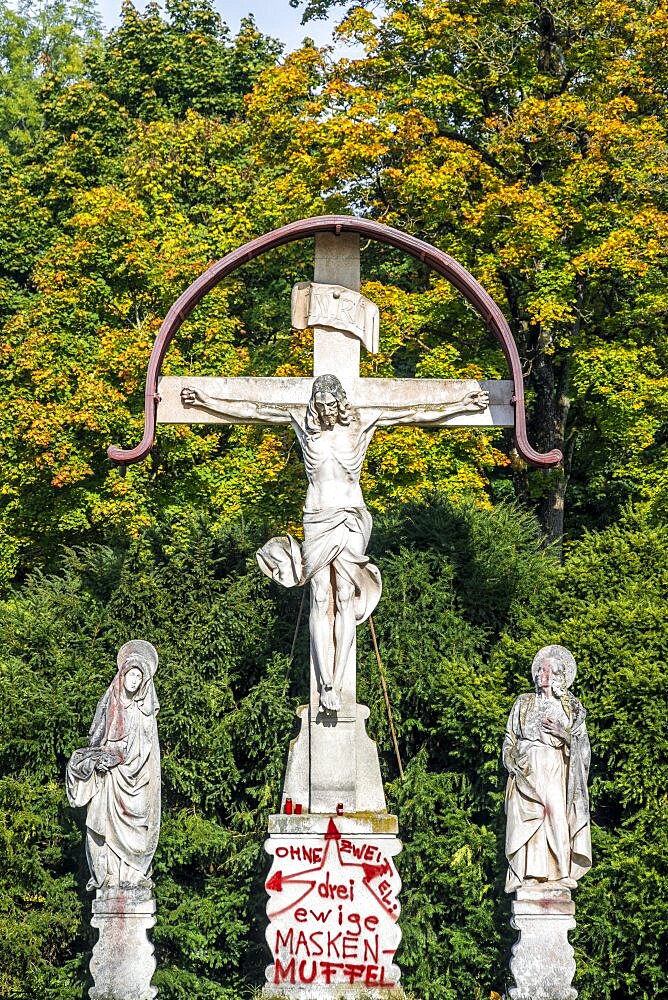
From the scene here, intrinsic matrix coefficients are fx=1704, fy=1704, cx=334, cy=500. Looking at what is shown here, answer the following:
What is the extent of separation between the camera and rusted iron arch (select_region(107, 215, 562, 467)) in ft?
37.3

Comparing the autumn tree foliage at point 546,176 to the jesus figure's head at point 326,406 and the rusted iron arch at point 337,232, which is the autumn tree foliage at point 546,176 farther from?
the jesus figure's head at point 326,406

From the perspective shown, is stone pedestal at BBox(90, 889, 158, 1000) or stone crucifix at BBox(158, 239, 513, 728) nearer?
stone pedestal at BBox(90, 889, 158, 1000)

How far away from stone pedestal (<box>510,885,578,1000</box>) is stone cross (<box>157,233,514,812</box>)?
1.16 m

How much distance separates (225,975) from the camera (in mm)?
13430

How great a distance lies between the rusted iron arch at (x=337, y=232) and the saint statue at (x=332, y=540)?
962 mm

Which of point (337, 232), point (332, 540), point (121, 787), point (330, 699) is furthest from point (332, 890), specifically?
point (337, 232)

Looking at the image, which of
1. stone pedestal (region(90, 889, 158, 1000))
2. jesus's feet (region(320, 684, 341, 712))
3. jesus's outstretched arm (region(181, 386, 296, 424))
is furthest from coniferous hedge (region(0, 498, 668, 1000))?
jesus's outstretched arm (region(181, 386, 296, 424))

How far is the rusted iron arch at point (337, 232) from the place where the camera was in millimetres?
11375

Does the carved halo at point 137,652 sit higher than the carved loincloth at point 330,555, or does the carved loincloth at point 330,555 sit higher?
the carved loincloth at point 330,555

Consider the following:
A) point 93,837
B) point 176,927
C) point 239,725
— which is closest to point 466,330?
point 239,725

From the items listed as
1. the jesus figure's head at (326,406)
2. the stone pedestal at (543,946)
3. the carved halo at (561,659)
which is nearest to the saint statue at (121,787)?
the jesus figure's head at (326,406)

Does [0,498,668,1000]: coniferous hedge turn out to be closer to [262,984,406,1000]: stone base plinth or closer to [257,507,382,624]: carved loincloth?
[262,984,406,1000]: stone base plinth

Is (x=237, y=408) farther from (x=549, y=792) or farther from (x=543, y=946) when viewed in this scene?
(x=543, y=946)

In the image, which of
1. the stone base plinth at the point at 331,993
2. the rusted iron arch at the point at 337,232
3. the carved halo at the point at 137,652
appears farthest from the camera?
the rusted iron arch at the point at 337,232
